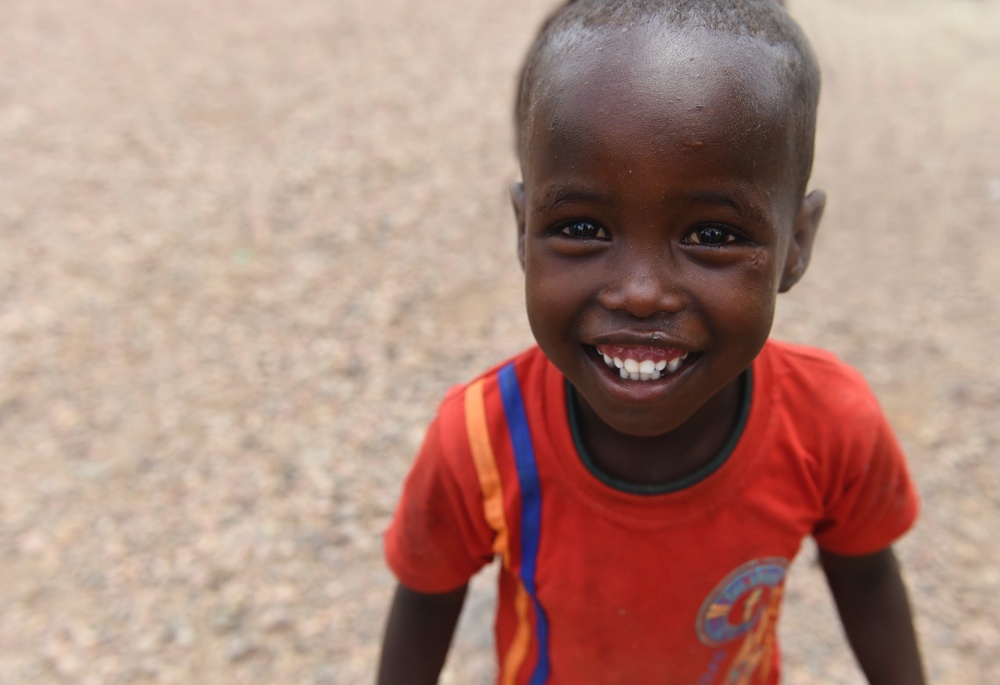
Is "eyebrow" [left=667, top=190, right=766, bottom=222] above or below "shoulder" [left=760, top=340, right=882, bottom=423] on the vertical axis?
above

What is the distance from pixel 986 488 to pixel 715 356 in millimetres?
2604

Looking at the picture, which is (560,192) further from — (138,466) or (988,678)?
(138,466)

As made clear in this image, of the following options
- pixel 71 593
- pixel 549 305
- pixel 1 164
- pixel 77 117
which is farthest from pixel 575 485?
pixel 77 117

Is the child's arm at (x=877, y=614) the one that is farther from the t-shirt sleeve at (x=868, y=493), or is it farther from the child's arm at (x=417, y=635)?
the child's arm at (x=417, y=635)

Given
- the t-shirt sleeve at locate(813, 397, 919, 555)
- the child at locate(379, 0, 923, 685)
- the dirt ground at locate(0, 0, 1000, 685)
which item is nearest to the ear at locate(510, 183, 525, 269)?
the child at locate(379, 0, 923, 685)

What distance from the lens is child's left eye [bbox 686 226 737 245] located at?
1188mm

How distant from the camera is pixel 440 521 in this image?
1493mm

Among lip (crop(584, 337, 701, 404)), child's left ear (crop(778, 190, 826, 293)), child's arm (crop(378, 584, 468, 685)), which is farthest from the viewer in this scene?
child's arm (crop(378, 584, 468, 685))

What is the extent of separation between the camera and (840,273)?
4.66 meters

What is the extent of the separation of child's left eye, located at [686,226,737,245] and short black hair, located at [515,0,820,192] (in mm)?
180

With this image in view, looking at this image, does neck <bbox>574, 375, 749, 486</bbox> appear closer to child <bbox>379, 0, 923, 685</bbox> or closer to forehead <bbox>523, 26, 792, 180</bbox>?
child <bbox>379, 0, 923, 685</bbox>

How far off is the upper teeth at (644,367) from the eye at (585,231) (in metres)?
0.16

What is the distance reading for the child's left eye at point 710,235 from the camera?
119 cm

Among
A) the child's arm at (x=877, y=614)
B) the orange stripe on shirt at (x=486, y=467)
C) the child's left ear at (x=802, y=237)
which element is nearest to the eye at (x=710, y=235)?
the child's left ear at (x=802, y=237)
